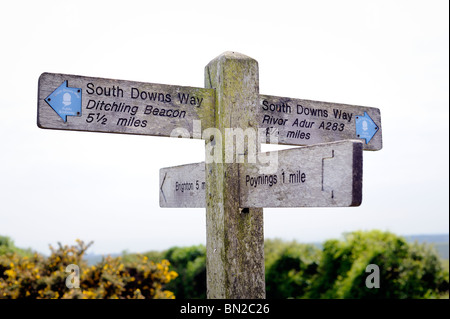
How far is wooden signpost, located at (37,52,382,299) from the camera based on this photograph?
8.36ft

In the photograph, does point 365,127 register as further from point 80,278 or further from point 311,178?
point 80,278

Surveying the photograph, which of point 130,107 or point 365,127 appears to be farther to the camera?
point 365,127

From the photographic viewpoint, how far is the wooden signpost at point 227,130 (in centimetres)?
255

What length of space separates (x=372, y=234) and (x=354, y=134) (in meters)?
8.62

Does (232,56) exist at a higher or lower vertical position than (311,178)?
higher

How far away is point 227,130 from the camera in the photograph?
2895 millimetres

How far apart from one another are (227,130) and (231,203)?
0.47 m

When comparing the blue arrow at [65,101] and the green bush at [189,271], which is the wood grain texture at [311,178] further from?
the green bush at [189,271]

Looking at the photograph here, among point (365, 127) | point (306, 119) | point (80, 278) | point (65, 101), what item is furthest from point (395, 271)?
point (65, 101)

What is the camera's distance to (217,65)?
9.90ft

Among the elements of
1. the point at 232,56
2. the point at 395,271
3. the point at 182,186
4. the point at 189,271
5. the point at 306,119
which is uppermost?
the point at 232,56

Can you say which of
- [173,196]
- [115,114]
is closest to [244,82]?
[115,114]

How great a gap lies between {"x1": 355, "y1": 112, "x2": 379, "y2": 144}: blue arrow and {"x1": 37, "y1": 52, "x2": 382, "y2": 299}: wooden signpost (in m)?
0.24

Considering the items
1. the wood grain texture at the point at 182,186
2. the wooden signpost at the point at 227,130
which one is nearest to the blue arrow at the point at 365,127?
the wooden signpost at the point at 227,130
